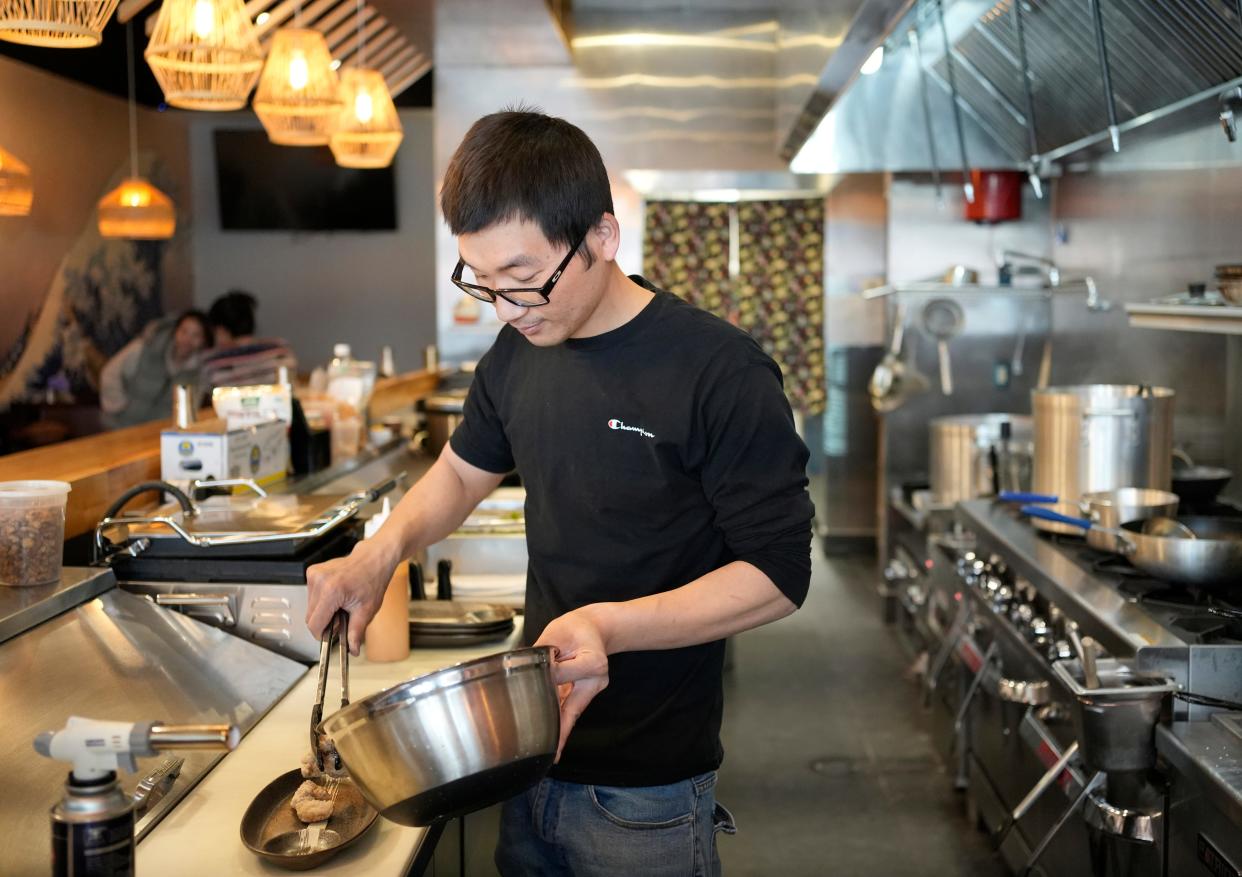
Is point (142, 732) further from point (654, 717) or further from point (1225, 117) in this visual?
point (1225, 117)

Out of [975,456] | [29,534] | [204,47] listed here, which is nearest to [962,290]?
[975,456]

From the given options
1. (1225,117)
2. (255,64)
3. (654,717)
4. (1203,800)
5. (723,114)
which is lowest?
(1203,800)

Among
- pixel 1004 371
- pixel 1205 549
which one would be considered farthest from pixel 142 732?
pixel 1004 371

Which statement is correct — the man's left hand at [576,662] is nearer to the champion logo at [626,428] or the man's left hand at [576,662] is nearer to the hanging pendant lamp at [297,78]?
the champion logo at [626,428]

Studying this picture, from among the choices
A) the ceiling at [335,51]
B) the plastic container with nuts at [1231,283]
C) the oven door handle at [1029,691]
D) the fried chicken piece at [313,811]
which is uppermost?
the ceiling at [335,51]

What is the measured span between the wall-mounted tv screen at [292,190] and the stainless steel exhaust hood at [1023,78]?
6.07m

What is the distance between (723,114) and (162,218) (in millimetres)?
3279

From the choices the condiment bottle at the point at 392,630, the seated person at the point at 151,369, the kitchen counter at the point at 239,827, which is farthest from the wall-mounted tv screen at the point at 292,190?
the kitchen counter at the point at 239,827

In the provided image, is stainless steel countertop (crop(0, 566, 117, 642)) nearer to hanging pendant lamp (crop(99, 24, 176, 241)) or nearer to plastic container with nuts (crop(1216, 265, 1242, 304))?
plastic container with nuts (crop(1216, 265, 1242, 304))

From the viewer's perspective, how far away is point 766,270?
8.09 metres

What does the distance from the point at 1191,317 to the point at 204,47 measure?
2588mm

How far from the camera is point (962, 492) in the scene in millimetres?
5082

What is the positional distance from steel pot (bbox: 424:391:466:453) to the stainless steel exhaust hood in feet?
5.49

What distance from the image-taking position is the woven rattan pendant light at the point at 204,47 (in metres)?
3.25
